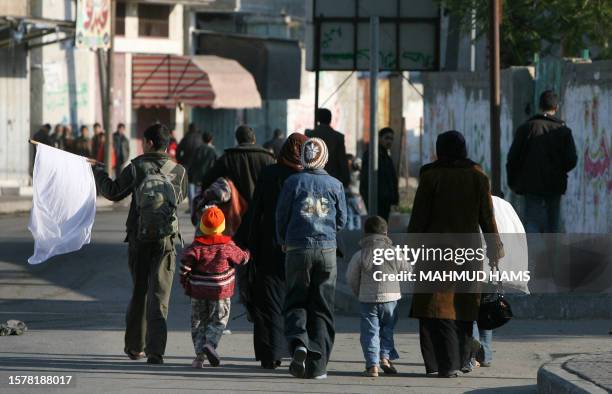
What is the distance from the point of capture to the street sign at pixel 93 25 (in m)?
31.9

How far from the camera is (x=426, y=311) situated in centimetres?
1006

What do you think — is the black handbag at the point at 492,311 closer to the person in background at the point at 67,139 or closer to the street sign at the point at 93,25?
the street sign at the point at 93,25

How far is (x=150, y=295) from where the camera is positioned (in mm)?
10562

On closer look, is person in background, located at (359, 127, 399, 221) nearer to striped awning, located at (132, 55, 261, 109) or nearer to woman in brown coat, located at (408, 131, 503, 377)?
woman in brown coat, located at (408, 131, 503, 377)

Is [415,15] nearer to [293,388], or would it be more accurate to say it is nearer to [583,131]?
[583,131]

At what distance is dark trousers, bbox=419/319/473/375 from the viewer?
1001 cm

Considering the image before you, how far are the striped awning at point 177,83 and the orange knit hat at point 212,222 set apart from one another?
94.8 ft

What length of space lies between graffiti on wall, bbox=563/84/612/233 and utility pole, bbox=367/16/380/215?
2388mm

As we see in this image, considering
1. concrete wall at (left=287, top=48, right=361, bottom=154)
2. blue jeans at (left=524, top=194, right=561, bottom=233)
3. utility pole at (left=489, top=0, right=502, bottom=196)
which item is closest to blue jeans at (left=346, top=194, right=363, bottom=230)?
utility pole at (left=489, top=0, right=502, bottom=196)

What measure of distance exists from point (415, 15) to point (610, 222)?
3.58 meters

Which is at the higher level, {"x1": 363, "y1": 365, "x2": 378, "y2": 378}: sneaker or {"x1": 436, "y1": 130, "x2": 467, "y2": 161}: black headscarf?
{"x1": 436, "y1": 130, "x2": 467, "y2": 161}: black headscarf

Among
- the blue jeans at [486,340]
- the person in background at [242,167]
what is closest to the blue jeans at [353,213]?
the person in background at [242,167]

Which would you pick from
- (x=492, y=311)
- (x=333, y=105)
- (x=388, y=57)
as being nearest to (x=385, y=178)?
(x=388, y=57)

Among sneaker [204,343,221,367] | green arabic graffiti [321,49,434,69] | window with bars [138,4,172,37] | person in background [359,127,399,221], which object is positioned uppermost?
window with bars [138,4,172,37]
